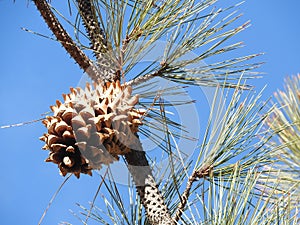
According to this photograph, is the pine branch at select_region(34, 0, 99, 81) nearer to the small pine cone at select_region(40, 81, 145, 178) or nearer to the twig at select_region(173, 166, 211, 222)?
the small pine cone at select_region(40, 81, 145, 178)

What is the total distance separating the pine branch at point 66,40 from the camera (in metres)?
0.92

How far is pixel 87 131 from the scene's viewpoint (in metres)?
0.77

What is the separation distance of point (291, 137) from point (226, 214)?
76cm

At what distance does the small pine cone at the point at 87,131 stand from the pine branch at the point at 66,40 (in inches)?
4.9

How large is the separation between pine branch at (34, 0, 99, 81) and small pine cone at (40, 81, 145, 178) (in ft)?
0.41

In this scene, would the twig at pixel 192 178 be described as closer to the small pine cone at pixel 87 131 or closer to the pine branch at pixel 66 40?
the small pine cone at pixel 87 131

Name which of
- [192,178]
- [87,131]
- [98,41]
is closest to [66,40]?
[98,41]

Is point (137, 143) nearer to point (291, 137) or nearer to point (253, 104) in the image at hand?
point (253, 104)

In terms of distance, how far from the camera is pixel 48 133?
0.79m

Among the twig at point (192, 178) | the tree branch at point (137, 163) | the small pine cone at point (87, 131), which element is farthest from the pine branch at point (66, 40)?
the twig at point (192, 178)

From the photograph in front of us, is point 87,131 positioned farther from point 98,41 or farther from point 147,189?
point 98,41

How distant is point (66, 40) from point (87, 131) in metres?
0.24

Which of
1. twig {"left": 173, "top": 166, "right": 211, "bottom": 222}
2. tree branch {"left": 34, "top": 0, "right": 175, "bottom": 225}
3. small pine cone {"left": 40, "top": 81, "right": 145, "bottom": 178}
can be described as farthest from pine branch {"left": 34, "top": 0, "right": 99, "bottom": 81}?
twig {"left": 173, "top": 166, "right": 211, "bottom": 222}

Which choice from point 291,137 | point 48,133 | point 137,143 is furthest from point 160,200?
point 291,137
